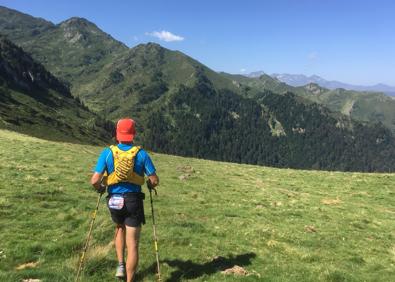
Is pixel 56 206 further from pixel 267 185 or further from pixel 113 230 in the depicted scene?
pixel 267 185

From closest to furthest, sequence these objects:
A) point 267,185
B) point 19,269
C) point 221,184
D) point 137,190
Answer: point 137,190
point 19,269
point 221,184
point 267,185

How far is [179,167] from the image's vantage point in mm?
43812

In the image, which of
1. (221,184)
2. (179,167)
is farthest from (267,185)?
(179,167)

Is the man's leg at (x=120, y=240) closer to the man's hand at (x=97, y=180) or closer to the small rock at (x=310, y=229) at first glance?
the man's hand at (x=97, y=180)

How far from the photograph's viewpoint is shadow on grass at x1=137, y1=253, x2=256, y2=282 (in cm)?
1287

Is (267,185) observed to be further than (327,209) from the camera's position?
Yes

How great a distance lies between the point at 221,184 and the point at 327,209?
9753 mm

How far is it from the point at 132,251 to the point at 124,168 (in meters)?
2.07

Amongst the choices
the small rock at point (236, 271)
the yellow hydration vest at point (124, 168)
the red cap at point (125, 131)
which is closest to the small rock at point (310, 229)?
the small rock at point (236, 271)

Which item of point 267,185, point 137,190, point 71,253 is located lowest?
point 267,185

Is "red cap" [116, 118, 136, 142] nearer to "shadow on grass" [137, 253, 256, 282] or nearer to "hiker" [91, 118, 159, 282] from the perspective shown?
"hiker" [91, 118, 159, 282]

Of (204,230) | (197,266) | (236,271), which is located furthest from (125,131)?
(204,230)

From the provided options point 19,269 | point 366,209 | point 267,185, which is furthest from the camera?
point 267,185

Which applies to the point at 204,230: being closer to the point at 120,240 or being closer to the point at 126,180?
the point at 120,240
